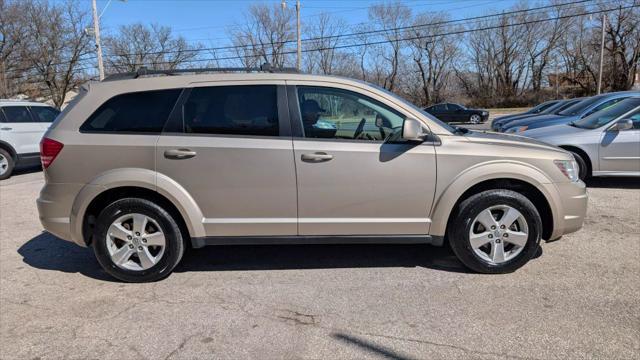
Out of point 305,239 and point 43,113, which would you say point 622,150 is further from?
point 43,113

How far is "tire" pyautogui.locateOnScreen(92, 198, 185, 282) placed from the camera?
152 inches

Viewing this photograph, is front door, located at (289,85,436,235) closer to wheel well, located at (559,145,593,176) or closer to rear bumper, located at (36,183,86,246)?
rear bumper, located at (36,183,86,246)

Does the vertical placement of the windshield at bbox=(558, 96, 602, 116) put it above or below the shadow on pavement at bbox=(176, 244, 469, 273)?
above

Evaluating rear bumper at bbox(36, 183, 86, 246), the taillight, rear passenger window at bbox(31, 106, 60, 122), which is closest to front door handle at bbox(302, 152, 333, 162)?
rear bumper at bbox(36, 183, 86, 246)

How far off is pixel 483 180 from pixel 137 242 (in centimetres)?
306

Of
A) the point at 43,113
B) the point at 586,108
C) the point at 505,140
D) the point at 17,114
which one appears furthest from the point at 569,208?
the point at 43,113

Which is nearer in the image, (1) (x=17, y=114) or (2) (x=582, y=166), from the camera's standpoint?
(2) (x=582, y=166)

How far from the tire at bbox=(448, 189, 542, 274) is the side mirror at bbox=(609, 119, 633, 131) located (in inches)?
174

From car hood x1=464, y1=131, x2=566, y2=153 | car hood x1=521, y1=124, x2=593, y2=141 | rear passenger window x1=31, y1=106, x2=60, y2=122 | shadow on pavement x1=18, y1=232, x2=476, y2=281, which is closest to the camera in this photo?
car hood x1=464, y1=131, x2=566, y2=153

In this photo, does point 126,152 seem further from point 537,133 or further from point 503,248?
point 537,133

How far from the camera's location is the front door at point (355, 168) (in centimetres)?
379

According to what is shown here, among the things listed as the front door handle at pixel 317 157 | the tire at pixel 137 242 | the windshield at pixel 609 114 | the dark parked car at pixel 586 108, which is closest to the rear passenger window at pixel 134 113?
the tire at pixel 137 242

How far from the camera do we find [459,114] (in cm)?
2989

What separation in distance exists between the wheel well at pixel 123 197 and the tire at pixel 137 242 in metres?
0.07
